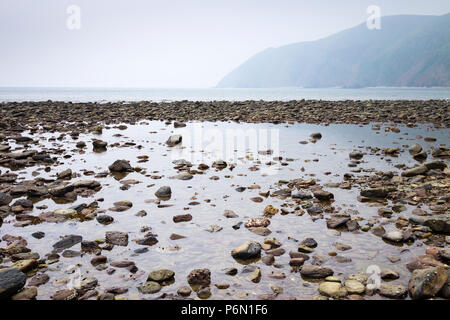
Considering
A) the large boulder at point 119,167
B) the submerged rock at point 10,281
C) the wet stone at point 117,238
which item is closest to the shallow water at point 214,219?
the wet stone at point 117,238

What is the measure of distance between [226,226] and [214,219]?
48 cm

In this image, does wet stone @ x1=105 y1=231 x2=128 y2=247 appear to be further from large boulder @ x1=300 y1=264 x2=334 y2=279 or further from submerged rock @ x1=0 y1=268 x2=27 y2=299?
large boulder @ x1=300 y1=264 x2=334 y2=279

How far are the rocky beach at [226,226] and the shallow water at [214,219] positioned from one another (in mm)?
33

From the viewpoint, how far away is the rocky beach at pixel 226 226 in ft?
14.9

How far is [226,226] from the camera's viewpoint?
262 inches

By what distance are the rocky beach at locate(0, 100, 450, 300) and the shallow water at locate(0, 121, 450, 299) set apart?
0.11 feet

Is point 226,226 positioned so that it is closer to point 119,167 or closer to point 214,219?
point 214,219

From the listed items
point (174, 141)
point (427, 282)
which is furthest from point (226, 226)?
point (174, 141)

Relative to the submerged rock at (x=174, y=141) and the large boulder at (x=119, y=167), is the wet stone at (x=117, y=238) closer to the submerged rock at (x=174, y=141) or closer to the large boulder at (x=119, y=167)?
the large boulder at (x=119, y=167)

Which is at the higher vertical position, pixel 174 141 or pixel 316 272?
pixel 174 141

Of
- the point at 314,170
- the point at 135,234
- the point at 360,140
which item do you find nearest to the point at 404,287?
the point at 135,234

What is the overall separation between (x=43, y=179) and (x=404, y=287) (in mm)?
10222

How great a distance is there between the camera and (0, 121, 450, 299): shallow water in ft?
15.9
